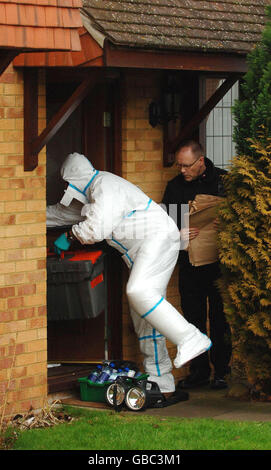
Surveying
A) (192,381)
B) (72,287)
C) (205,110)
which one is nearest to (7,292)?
(72,287)

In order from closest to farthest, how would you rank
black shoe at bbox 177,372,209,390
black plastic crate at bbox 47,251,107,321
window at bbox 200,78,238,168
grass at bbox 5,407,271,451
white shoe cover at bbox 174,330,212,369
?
grass at bbox 5,407,271,451 < white shoe cover at bbox 174,330,212,369 < black plastic crate at bbox 47,251,107,321 < black shoe at bbox 177,372,209,390 < window at bbox 200,78,238,168

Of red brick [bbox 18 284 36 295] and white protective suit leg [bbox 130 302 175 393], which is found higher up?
red brick [bbox 18 284 36 295]

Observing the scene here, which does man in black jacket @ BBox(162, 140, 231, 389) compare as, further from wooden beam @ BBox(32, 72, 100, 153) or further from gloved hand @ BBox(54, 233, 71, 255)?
wooden beam @ BBox(32, 72, 100, 153)

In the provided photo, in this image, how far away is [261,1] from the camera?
9.45 meters

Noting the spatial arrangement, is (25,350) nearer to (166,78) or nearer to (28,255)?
(28,255)

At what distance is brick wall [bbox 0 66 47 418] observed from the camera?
7.59 m

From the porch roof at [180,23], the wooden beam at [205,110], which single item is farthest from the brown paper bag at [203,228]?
the porch roof at [180,23]

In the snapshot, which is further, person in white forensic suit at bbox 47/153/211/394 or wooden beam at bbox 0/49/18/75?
person in white forensic suit at bbox 47/153/211/394

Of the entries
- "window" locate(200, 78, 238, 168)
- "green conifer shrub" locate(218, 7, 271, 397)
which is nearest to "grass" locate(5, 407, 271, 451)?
"green conifer shrub" locate(218, 7, 271, 397)

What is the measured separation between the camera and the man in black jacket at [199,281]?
8773 mm

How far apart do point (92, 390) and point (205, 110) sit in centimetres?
262

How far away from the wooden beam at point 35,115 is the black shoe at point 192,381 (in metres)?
2.63

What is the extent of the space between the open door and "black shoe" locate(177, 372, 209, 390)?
2.12 feet

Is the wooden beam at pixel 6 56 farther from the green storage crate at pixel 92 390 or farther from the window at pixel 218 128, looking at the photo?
the window at pixel 218 128
